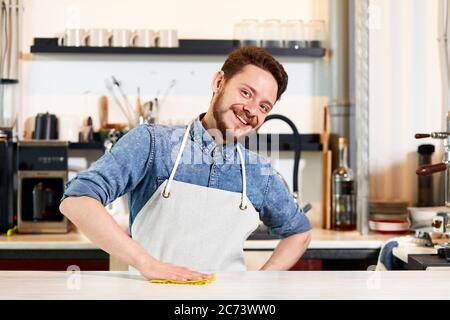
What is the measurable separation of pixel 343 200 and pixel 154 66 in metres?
1.14

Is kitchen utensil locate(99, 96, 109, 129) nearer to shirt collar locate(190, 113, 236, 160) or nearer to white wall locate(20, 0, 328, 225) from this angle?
white wall locate(20, 0, 328, 225)

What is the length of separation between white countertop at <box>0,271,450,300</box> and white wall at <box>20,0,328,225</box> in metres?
2.10

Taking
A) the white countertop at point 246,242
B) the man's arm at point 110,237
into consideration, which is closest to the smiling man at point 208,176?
the man's arm at point 110,237

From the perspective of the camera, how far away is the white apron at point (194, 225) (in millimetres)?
2119

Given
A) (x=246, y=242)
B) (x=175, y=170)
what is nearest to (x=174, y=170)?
(x=175, y=170)

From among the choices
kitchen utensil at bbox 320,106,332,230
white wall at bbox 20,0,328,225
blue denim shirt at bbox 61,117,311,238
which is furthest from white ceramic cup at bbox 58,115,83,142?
blue denim shirt at bbox 61,117,311,238

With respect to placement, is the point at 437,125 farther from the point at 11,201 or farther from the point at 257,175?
the point at 11,201

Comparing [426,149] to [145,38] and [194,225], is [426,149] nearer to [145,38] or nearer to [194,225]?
[145,38]

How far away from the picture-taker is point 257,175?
7.27 feet

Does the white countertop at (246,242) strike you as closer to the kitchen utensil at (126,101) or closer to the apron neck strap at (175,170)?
the kitchen utensil at (126,101)

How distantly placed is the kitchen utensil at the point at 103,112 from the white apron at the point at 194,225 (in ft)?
5.35

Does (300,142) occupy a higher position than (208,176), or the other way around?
(300,142)

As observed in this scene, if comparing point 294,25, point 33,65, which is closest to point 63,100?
point 33,65

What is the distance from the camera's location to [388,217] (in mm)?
3463
